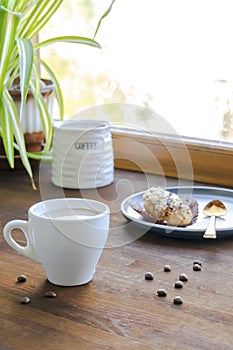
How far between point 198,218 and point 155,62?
0.48m

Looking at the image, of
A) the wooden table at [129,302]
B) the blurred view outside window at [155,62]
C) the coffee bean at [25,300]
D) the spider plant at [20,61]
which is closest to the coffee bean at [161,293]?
the wooden table at [129,302]

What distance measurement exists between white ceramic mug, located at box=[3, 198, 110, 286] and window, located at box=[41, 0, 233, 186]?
1.78 ft

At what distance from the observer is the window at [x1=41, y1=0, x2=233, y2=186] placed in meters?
1.42

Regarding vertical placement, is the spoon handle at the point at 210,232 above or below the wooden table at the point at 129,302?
above

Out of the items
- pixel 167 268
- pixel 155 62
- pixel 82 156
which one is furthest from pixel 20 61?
pixel 167 268

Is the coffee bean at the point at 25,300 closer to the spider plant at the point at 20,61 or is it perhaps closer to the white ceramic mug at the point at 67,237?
the white ceramic mug at the point at 67,237

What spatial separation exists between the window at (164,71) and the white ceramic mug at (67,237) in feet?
1.78

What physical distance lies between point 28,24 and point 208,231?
2.02ft

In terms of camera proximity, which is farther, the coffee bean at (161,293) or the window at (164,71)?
the window at (164,71)

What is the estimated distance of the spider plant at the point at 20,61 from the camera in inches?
50.1

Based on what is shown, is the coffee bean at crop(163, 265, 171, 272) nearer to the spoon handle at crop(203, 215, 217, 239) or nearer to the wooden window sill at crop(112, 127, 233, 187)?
the spoon handle at crop(203, 215, 217, 239)

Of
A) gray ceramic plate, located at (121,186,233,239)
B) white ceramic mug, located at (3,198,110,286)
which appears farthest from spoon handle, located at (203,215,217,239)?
white ceramic mug, located at (3,198,110,286)

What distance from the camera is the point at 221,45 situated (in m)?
1.41

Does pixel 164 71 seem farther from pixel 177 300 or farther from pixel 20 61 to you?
pixel 177 300
